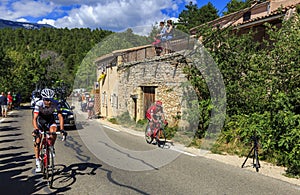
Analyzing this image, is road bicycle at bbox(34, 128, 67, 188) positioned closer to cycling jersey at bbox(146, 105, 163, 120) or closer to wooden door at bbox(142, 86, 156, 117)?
cycling jersey at bbox(146, 105, 163, 120)

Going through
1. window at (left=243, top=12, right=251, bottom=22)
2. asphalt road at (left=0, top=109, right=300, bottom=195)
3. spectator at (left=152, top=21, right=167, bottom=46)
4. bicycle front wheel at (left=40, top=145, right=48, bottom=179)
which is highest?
window at (left=243, top=12, right=251, bottom=22)

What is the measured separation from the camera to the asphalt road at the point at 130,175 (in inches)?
219

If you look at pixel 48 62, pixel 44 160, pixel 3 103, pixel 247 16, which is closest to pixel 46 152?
pixel 44 160

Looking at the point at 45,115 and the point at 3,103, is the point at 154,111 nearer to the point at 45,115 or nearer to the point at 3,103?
the point at 45,115

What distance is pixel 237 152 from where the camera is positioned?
9.12m

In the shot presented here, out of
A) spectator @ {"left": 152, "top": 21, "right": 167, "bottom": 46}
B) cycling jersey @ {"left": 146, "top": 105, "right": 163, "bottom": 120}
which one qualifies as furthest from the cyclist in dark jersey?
spectator @ {"left": 152, "top": 21, "right": 167, "bottom": 46}

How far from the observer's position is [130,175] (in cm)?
655

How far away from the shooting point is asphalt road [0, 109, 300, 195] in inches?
219

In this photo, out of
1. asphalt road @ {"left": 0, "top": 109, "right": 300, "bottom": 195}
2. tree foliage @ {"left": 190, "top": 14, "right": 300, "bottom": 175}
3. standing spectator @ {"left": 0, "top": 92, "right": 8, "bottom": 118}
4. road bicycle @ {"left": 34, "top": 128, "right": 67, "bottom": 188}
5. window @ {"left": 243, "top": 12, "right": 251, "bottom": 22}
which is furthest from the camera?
standing spectator @ {"left": 0, "top": 92, "right": 8, "bottom": 118}

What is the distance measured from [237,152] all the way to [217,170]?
229 cm

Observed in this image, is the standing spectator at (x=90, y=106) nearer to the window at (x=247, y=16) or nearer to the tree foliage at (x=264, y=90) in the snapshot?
the tree foliage at (x=264, y=90)

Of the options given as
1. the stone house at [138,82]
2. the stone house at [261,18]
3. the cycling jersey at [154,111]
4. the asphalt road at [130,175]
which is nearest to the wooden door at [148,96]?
the stone house at [138,82]

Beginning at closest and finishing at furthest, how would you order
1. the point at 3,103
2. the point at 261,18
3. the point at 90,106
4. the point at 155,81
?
the point at 261,18 → the point at 155,81 → the point at 3,103 → the point at 90,106

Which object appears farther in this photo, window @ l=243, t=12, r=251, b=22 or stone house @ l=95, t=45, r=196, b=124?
window @ l=243, t=12, r=251, b=22
